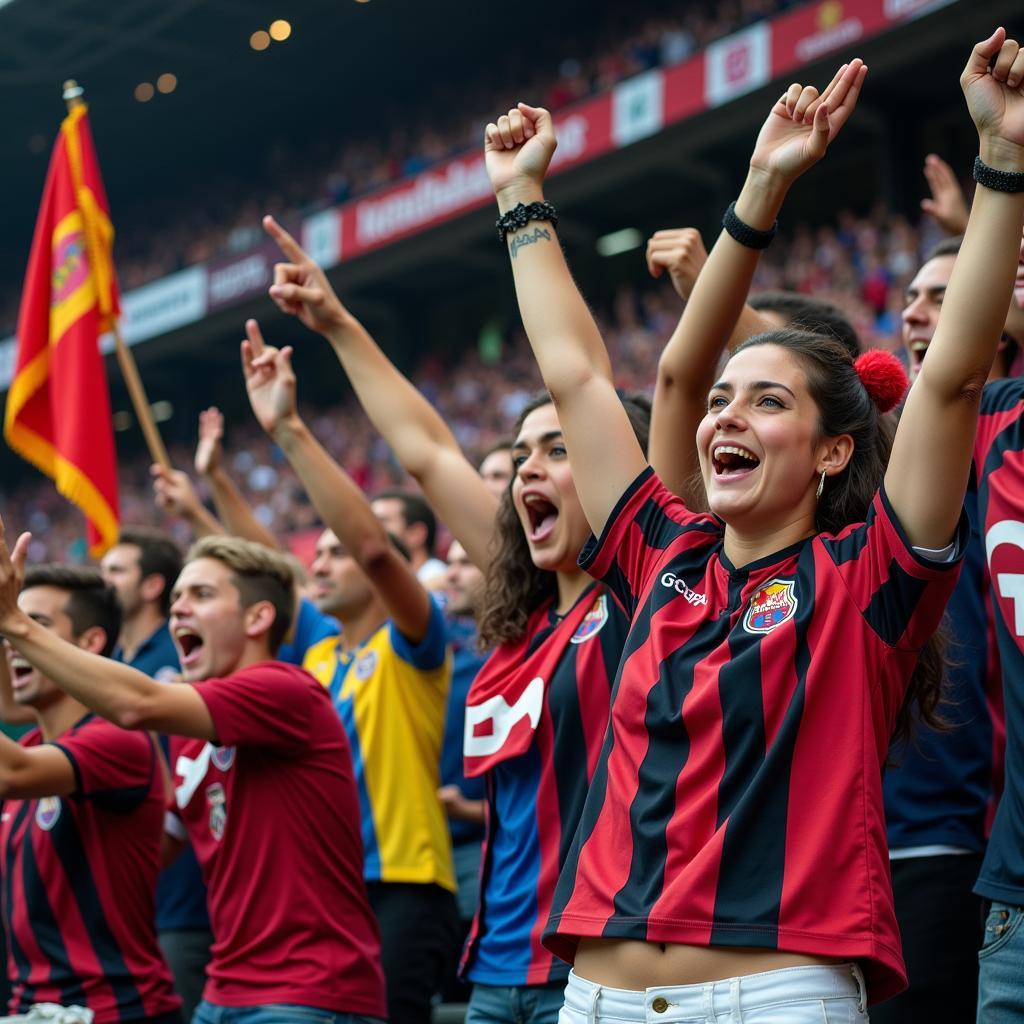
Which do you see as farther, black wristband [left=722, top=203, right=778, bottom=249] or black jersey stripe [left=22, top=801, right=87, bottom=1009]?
black jersey stripe [left=22, top=801, right=87, bottom=1009]

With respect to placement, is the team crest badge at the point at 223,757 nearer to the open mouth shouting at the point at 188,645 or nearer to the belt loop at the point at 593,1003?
the open mouth shouting at the point at 188,645

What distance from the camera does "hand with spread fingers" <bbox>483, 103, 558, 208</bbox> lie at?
9.61 ft

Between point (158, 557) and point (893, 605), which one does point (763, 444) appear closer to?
point (893, 605)

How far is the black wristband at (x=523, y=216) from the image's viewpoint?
9.50ft

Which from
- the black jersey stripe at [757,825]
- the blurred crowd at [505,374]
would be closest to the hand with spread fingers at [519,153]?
the black jersey stripe at [757,825]

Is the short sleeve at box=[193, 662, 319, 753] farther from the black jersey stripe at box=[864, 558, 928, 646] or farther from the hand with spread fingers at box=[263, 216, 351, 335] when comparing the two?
the black jersey stripe at box=[864, 558, 928, 646]

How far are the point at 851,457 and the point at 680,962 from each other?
0.94 meters

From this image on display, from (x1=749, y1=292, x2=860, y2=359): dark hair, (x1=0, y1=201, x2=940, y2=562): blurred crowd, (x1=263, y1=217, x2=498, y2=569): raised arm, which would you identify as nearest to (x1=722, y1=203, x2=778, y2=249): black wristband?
(x1=749, y1=292, x2=860, y2=359): dark hair

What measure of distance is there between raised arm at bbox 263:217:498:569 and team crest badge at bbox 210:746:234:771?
0.84 meters

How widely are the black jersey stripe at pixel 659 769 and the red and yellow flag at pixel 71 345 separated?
4212 millimetres

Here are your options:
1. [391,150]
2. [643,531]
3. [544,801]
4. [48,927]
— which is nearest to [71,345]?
[48,927]

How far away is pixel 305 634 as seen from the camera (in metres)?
5.19

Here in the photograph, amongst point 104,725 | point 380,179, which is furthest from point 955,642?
point 380,179

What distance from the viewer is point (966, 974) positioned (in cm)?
315
